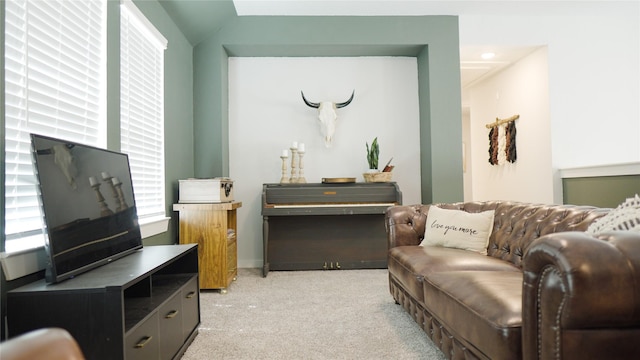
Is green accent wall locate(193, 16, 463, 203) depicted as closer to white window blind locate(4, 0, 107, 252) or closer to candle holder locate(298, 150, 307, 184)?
candle holder locate(298, 150, 307, 184)

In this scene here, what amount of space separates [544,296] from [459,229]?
1667 mm

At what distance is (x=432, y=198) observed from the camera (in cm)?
441

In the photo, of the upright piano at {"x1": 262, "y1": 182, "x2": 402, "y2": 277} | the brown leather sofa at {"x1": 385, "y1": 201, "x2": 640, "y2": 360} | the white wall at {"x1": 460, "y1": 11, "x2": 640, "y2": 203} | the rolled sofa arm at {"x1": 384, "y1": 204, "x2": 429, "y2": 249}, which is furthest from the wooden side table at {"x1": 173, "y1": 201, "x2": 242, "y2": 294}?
the white wall at {"x1": 460, "y1": 11, "x2": 640, "y2": 203}

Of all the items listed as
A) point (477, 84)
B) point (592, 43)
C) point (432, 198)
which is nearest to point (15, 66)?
point (432, 198)

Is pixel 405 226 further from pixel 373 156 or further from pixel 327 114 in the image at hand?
pixel 327 114

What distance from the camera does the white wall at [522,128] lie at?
15.5ft

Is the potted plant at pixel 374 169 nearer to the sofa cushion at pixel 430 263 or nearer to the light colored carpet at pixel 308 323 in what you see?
the light colored carpet at pixel 308 323

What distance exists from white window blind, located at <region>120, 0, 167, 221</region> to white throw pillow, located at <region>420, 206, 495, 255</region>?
6.83 feet

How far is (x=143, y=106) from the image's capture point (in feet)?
10.1

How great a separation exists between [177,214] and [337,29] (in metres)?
2.51

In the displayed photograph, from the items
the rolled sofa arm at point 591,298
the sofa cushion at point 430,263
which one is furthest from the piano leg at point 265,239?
the rolled sofa arm at point 591,298

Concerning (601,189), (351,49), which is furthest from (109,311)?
(601,189)

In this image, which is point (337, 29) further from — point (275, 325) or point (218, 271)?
point (275, 325)

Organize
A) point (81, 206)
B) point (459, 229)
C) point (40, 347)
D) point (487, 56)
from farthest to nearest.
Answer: point (487, 56)
point (459, 229)
point (81, 206)
point (40, 347)
